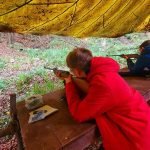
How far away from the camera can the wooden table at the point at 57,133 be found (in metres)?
1.75

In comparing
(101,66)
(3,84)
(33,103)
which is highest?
(101,66)

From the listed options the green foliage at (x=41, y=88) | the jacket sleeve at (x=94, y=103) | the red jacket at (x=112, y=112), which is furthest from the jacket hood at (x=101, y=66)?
the green foliage at (x=41, y=88)

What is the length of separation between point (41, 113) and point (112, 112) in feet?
2.08

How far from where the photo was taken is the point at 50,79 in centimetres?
714

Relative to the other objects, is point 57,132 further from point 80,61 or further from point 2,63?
point 2,63

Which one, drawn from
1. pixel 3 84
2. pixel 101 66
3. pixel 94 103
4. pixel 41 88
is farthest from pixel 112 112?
pixel 3 84

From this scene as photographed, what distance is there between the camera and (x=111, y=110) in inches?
80.2

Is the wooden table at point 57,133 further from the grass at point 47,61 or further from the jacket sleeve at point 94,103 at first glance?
the grass at point 47,61

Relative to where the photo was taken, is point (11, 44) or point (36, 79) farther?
point (11, 44)

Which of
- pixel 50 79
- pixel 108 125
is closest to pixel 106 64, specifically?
pixel 108 125

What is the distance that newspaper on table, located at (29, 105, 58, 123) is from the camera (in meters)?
2.16

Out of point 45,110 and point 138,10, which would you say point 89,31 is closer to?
point 138,10

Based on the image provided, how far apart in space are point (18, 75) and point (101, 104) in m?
5.84

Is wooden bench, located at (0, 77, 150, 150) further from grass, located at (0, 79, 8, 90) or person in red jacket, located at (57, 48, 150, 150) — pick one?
grass, located at (0, 79, 8, 90)
